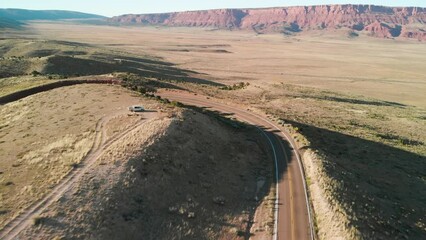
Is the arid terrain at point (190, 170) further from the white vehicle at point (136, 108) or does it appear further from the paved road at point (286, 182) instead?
the white vehicle at point (136, 108)

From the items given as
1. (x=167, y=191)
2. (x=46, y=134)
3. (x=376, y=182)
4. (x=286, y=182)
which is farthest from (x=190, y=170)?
(x=376, y=182)

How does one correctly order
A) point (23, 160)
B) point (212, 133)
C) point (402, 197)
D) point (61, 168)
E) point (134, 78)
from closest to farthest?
point (61, 168)
point (23, 160)
point (402, 197)
point (212, 133)
point (134, 78)

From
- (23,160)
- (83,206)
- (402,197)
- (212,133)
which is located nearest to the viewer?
(83,206)

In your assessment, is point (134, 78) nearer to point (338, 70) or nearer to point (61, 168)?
point (61, 168)

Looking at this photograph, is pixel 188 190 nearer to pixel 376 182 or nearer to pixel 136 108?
pixel 136 108

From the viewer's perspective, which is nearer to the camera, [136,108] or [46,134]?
[46,134]

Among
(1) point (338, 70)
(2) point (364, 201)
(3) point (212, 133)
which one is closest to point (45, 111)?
(3) point (212, 133)

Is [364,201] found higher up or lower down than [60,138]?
lower down

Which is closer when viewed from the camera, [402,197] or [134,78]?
[402,197]
